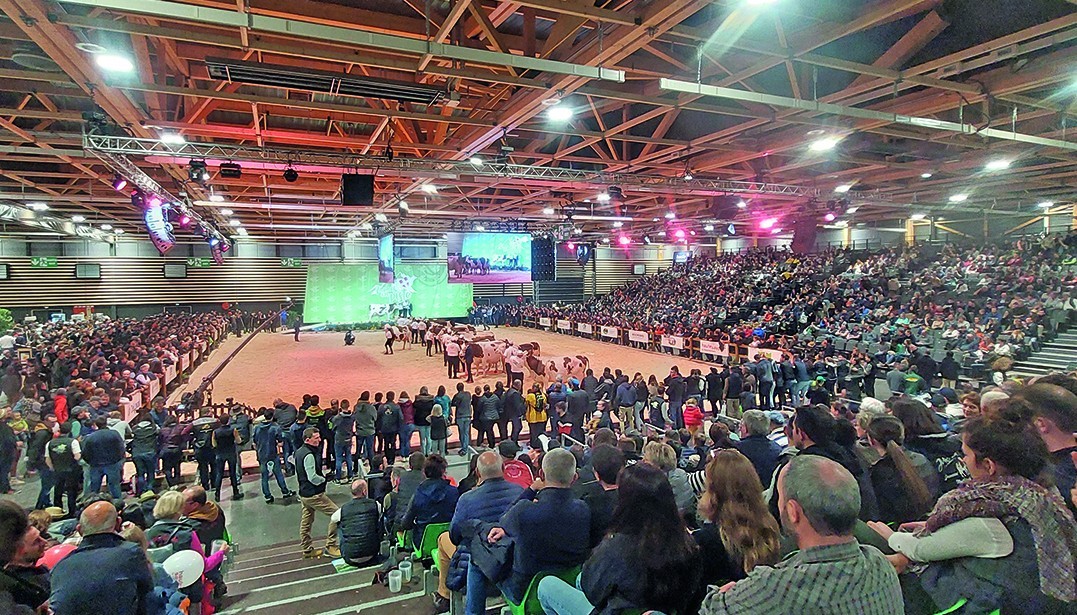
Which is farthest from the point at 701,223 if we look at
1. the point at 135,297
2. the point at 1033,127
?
the point at 135,297

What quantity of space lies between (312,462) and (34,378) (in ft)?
34.7

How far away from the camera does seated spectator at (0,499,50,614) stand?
2.47m

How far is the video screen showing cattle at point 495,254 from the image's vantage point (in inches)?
861

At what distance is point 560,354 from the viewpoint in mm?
20141

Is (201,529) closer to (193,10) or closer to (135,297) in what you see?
(193,10)

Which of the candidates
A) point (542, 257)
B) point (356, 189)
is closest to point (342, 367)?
point (356, 189)

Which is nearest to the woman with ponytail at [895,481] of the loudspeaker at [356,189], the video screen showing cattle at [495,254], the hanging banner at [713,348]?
the loudspeaker at [356,189]

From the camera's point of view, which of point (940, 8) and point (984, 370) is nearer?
point (940, 8)

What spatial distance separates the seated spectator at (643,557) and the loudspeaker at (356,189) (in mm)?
9839

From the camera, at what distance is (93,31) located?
5637 mm

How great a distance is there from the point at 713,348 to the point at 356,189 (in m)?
13.1

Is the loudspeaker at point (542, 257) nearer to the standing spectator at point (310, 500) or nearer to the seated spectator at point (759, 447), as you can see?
the standing spectator at point (310, 500)

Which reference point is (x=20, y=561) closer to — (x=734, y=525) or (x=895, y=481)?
(x=734, y=525)

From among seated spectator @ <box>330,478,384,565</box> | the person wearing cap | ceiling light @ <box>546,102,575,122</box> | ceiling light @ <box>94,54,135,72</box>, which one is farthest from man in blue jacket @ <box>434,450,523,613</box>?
ceiling light @ <box>546,102,575,122</box>
